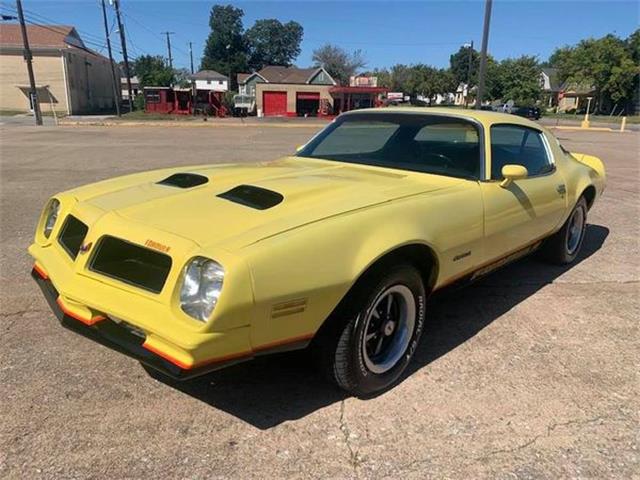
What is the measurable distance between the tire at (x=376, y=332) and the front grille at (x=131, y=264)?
0.83 meters

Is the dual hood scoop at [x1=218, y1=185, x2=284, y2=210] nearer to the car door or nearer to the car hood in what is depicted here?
the car hood

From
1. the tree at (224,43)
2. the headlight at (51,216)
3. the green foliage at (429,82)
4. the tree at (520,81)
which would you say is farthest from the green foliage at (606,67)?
the headlight at (51,216)

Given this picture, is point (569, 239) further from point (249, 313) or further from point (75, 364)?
point (75, 364)

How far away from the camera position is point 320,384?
9.85ft

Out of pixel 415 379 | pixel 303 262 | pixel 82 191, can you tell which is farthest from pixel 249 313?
pixel 82 191

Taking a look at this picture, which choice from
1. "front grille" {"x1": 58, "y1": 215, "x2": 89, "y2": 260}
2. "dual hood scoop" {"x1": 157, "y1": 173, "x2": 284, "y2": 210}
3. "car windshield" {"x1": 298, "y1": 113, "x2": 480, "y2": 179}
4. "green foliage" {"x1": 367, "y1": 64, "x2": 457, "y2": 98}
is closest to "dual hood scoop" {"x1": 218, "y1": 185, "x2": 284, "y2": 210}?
"dual hood scoop" {"x1": 157, "y1": 173, "x2": 284, "y2": 210}

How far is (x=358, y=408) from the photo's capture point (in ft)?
9.15

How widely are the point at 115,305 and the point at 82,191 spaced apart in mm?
1163

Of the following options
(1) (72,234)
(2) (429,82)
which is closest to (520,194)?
(1) (72,234)

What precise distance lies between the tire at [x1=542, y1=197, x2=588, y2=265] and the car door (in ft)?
1.45

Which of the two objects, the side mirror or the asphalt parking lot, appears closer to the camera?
the asphalt parking lot

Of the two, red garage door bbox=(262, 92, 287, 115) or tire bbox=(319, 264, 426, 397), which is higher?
tire bbox=(319, 264, 426, 397)

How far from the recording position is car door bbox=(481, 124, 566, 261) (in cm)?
356

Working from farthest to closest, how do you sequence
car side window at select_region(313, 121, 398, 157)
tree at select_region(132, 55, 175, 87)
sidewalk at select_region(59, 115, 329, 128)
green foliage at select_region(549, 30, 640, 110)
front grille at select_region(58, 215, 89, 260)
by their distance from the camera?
tree at select_region(132, 55, 175, 87)
green foliage at select_region(549, 30, 640, 110)
sidewalk at select_region(59, 115, 329, 128)
car side window at select_region(313, 121, 398, 157)
front grille at select_region(58, 215, 89, 260)
